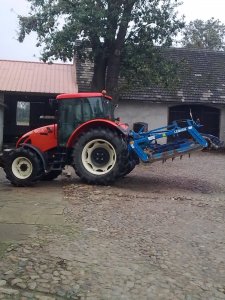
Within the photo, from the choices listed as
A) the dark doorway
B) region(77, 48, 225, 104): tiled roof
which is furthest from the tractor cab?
the dark doorway

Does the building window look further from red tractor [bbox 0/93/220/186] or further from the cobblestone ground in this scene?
the cobblestone ground

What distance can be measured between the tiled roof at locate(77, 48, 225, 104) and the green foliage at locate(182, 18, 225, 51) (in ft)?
62.1

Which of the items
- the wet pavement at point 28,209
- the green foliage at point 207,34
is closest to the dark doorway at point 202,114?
the wet pavement at point 28,209

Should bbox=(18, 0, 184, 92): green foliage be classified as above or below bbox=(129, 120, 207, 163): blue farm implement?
above

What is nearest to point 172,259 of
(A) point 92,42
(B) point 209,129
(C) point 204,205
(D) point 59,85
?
(C) point 204,205

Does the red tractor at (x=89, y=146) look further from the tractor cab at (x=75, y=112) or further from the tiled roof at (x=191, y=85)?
the tiled roof at (x=191, y=85)

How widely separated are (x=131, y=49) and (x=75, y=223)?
1324 centimetres

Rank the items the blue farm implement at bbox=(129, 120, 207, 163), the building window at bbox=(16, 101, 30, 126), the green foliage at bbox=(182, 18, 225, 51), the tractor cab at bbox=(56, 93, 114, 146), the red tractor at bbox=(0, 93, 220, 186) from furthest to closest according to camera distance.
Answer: the green foliage at bbox=(182, 18, 225, 51) → the building window at bbox=(16, 101, 30, 126) → the tractor cab at bbox=(56, 93, 114, 146) → the red tractor at bbox=(0, 93, 220, 186) → the blue farm implement at bbox=(129, 120, 207, 163)

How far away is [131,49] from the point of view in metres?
19.2

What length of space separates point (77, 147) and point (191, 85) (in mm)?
15951

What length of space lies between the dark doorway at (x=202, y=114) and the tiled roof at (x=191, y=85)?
0.84 meters

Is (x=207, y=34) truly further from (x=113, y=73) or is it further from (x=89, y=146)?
(x=89, y=146)

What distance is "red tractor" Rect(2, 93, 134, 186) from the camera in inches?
428

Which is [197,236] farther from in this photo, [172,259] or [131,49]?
[131,49]
